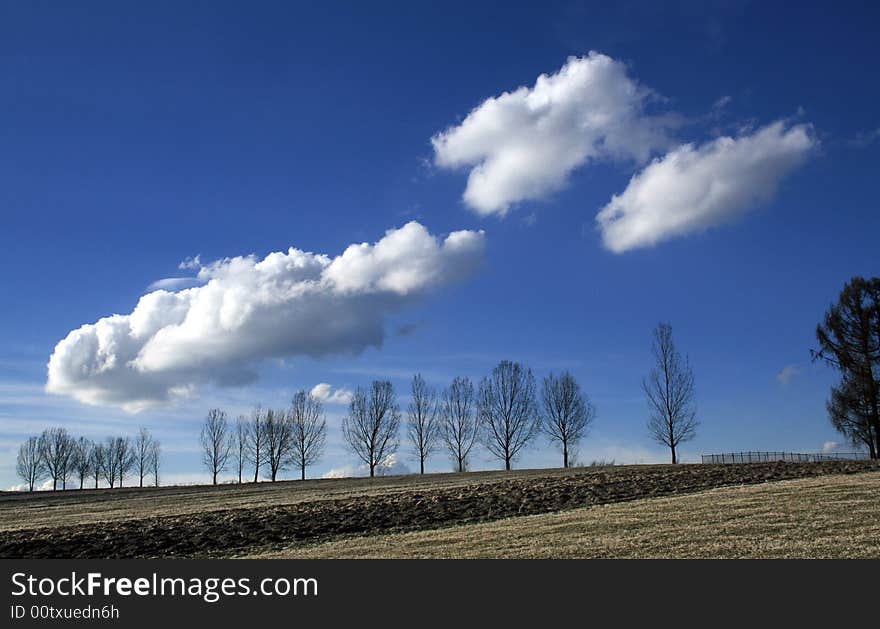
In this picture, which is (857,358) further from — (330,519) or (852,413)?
(330,519)

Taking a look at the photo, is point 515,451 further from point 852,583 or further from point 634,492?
point 852,583

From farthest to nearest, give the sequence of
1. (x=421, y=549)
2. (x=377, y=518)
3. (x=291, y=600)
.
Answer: (x=377, y=518), (x=421, y=549), (x=291, y=600)

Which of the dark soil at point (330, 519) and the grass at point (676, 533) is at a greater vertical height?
the grass at point (676, 533)

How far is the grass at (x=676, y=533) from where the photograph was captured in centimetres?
1258

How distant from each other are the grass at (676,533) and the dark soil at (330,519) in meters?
1.98

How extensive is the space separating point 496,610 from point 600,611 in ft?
4.58

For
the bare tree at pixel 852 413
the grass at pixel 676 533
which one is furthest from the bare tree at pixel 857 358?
the grass at pixel 676 533

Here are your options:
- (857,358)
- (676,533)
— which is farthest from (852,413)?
(676,533)

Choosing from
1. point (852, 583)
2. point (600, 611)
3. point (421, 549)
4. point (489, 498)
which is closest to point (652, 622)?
point (600, 611)

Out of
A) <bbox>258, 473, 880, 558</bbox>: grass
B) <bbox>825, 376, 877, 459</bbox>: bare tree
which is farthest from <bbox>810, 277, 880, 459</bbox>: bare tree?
<bbox>258, 473, 880, 558</bbox>: grass

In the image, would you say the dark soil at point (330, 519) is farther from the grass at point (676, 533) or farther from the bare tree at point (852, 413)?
the bare tree at point (852, 413)

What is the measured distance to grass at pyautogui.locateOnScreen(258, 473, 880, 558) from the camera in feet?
41.3

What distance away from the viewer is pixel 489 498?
2591cm

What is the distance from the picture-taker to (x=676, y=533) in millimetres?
14523
